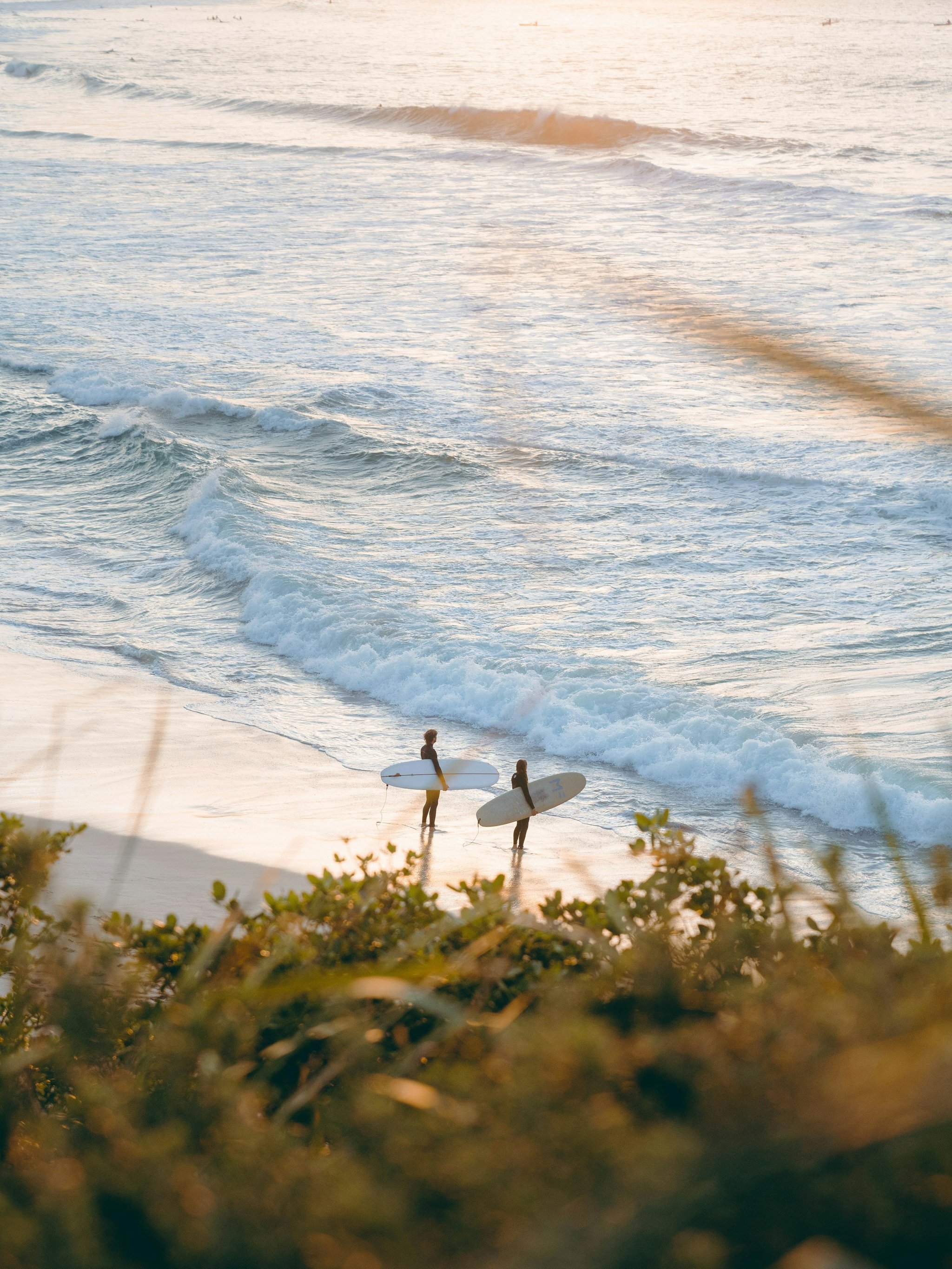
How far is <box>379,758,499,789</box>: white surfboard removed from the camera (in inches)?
425

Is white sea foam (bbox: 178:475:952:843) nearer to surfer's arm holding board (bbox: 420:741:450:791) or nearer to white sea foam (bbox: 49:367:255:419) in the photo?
surfer's arm holding board (bbox: 420:741:450:791)

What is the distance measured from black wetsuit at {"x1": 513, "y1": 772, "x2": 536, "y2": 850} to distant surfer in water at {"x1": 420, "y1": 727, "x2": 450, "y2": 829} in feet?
2.43

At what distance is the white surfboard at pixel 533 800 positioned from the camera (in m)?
10.2

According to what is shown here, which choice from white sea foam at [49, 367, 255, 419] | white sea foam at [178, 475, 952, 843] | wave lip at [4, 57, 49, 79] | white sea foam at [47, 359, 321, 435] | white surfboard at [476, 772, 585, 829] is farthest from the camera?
wave lip at [4, 57, 49, 79]

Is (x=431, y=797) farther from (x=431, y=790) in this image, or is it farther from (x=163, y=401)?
(x=163, y=401)

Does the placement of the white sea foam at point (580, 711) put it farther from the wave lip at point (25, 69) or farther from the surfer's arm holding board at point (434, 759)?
the wave lip at point (25, 69)

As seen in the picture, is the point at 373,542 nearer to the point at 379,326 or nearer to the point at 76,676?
the point at 76,676

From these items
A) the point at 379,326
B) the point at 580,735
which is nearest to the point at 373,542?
the point at 580,735

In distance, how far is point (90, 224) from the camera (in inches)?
1582

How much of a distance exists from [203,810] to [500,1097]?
28.3 feet

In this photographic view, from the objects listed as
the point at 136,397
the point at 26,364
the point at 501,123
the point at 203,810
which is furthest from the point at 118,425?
the point at 501,123

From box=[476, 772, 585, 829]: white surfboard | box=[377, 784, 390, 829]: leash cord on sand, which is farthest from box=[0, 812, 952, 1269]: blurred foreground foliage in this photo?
box=[377, 784, 390, 829]: leash cord on sand

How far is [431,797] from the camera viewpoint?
414 inches

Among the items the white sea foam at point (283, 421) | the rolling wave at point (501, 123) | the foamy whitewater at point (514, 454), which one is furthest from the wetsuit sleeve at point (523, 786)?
the rolling wave at point (501, 123)
